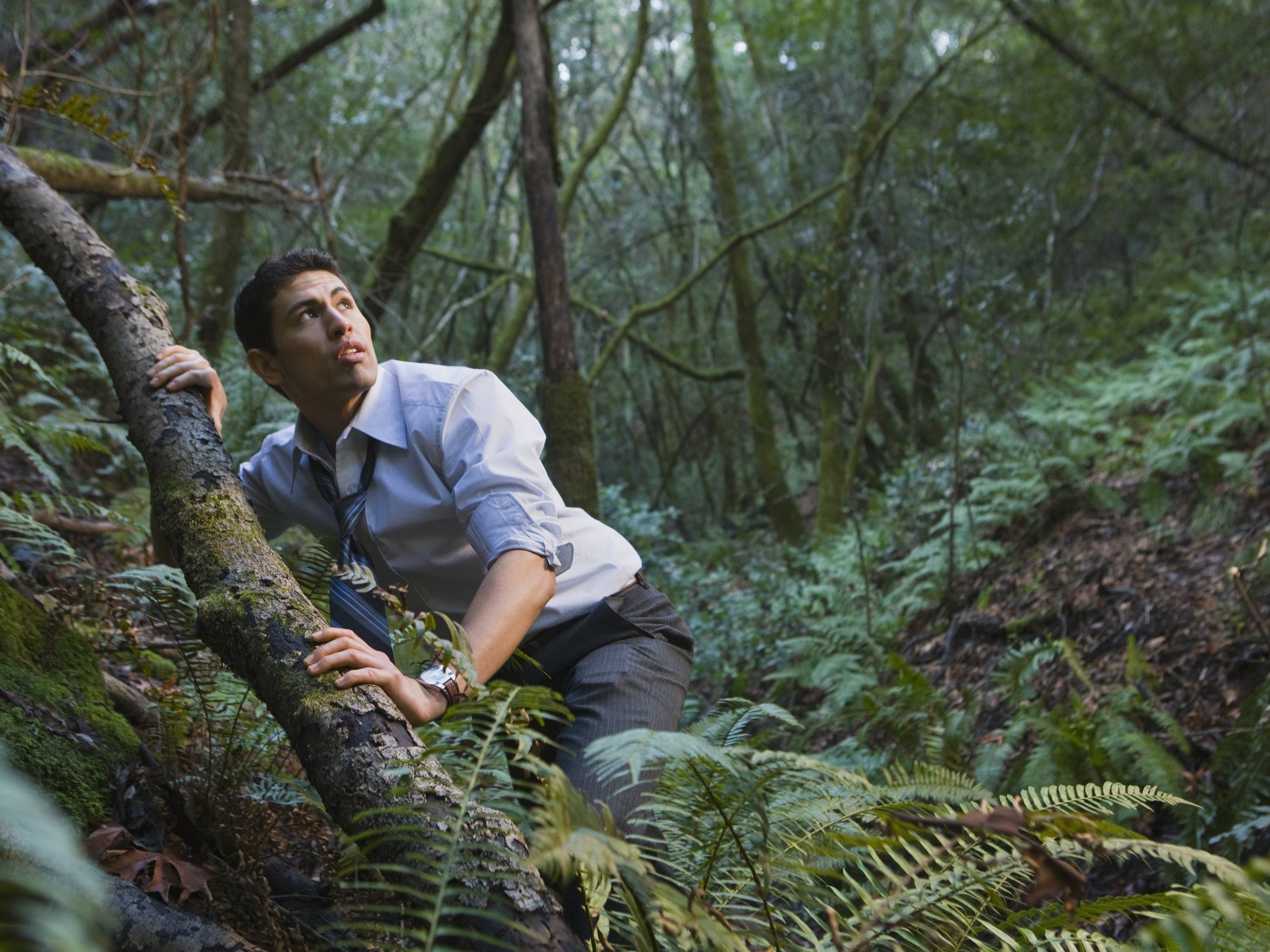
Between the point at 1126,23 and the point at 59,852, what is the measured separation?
13.7 metres

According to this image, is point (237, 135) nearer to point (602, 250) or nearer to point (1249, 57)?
point (602, 250)

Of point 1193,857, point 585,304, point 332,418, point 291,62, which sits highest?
point 291,62

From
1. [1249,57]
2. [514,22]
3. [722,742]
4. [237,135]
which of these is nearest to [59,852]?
[722,742]

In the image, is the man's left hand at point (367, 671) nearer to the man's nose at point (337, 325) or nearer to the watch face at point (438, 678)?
the watch face at point (438, 678)

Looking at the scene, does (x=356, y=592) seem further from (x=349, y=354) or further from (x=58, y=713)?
(x=58, y=713)

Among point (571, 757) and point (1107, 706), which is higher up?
point (571, 757)

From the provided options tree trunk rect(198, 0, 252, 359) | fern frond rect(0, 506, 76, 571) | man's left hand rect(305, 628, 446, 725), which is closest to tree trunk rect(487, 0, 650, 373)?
tree trunk rect(198, 0, 252, 359)

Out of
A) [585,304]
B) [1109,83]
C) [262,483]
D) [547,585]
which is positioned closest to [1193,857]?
[547,585]

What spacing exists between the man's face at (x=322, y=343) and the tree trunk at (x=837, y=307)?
23.6ft

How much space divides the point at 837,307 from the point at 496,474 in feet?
24.7

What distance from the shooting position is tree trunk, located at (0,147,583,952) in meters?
1.51

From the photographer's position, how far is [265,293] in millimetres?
2625

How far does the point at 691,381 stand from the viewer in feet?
56.0

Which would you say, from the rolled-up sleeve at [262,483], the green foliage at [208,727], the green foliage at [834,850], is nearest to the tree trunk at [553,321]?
the rolled-up sleeve at [262,483]
